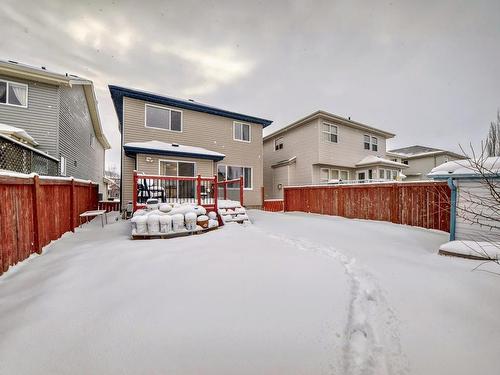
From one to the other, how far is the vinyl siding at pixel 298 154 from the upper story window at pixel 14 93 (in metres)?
14.2

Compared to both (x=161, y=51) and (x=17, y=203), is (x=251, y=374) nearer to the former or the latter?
(x=17, y=203)

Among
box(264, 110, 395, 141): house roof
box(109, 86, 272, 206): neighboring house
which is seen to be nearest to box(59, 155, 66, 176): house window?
box(109, 86, 272, 206): neighboring house

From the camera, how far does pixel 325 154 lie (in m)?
13.6

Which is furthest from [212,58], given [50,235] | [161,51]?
[50,235]

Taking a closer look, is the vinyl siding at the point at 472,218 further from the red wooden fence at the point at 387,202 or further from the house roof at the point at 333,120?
the house roof at the point at 333,120

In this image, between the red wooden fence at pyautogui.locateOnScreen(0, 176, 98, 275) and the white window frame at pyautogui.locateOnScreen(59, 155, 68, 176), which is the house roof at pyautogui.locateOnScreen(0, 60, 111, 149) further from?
the red wooden fence at pyautogui.locateOnScreen(0, 176, 98, 275)

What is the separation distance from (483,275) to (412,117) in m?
25.5

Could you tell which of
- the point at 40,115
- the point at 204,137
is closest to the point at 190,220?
the point at 204,137

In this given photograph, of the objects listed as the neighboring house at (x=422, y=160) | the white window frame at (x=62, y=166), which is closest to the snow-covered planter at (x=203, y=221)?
the white window frame at (x=62, y=166)

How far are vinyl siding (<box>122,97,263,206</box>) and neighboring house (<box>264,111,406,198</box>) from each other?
10.2ft

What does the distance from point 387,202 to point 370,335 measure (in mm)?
6523

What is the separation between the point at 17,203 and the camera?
317cm

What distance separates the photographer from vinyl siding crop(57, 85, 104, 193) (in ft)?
32.2

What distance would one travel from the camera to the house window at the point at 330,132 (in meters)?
13.7
